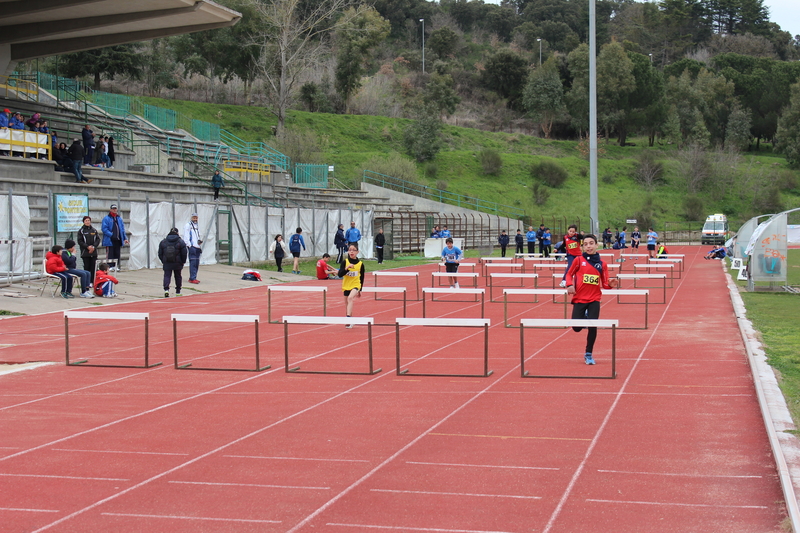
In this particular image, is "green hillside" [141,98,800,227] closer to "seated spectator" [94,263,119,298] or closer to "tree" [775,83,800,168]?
"tree" [775,83,800,168]

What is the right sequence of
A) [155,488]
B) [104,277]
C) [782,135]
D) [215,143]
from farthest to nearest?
[782,135] < [215,143] < [104,277] < [155,488]

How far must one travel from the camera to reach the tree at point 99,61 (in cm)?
5725

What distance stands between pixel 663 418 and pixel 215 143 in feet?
134

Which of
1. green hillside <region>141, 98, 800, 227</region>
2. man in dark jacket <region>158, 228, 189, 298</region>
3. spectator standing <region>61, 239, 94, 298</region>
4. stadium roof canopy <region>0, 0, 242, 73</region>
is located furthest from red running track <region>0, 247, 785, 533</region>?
green hillside <region>141, 98, 800, 227</region>

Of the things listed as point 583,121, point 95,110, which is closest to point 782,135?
Result: point 583,121

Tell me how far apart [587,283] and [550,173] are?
65919mm

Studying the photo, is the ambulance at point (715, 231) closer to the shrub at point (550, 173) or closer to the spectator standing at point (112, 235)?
the shrub at point (550, 173)

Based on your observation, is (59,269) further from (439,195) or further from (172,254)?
(439,195)

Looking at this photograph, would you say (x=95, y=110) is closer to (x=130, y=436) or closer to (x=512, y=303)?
(x=512, y=303)

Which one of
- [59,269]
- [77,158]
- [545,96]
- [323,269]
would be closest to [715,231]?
[545,96]

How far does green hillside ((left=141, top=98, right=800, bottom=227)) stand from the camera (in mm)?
68000

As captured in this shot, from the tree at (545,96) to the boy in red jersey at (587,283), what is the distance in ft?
271

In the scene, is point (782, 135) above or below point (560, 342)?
above

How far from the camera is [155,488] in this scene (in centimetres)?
642
